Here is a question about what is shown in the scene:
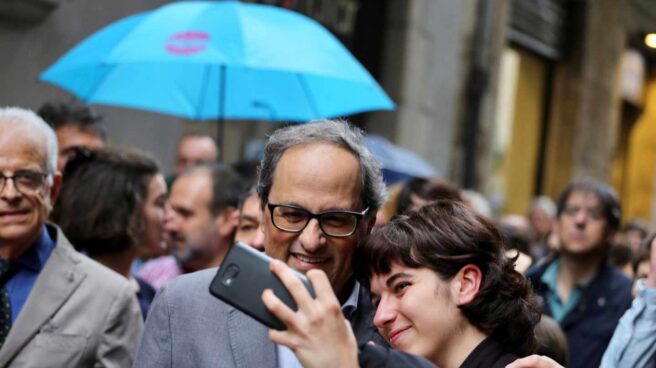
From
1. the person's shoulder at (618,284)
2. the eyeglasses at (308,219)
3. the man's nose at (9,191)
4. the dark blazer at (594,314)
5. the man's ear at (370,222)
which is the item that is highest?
the eyeglasses at (308,219)

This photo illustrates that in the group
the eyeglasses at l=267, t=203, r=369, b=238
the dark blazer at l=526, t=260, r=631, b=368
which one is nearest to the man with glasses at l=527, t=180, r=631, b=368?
the dark blazer at l=526, t=260, r=631, b=368

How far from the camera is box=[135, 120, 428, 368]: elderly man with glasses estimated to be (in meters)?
2.90

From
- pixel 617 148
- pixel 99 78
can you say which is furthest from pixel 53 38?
pixel 617 148

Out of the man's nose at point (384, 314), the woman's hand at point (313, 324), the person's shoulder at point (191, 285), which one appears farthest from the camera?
the person's shoulder at point (191, 285)

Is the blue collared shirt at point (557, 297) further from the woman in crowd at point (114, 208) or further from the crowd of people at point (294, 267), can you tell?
the woman in crowd at point (114, 208)

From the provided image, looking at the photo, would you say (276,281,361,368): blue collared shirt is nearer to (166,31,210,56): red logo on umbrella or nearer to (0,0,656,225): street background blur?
(166,31,210,56): red logo on umbrella

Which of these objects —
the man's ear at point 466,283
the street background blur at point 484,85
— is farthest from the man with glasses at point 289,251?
the street background blur at point 484,85

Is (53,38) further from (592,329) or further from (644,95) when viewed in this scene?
(644,95)

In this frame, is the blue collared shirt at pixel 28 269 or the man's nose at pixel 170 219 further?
the man's nose at pixel 170 219

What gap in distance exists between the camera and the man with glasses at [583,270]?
5.84 meters

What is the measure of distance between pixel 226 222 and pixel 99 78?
1.57 meters

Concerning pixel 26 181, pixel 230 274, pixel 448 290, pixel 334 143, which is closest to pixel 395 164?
pixel 26 181

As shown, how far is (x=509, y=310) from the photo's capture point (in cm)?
300

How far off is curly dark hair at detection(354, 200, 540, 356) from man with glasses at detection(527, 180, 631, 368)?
284cm
